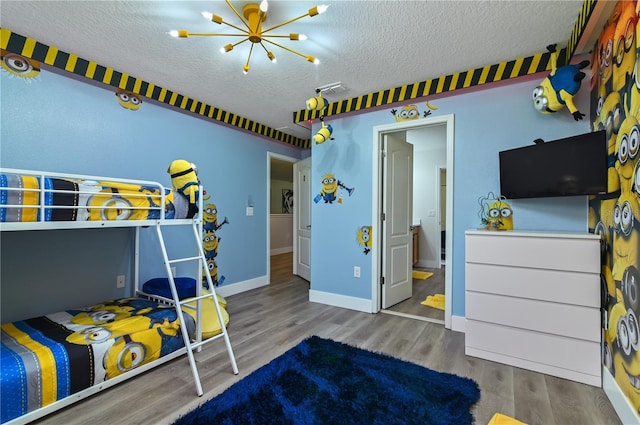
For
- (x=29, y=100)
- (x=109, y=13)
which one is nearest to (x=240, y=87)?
(x=109, y=13)

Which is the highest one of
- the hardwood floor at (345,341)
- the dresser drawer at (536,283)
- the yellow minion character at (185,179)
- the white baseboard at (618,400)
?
the yellow minion character at (185,179)

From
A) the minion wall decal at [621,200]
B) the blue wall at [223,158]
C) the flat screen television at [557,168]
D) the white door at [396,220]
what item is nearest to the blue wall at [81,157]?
the blue wall at [223,158]

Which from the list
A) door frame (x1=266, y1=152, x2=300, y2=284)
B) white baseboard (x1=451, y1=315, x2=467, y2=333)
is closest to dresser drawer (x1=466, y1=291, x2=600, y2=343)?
white baseboard (x1=451, y1=315, x2=467, y2=333)

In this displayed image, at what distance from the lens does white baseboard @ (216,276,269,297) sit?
3862mm

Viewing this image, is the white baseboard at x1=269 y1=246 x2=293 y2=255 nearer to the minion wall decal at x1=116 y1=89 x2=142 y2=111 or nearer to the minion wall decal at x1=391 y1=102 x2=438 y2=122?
the minion wall decal at x1=116 y1=89 x2=142 y2=111

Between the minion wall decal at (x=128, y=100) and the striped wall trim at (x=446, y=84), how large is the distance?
1.79 metres

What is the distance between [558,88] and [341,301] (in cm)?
287

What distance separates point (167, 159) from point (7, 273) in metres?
1.62

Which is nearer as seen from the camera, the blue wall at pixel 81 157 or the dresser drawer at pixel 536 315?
the dresser drawer at pixel 536 315

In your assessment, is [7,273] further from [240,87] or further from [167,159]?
[240,87]

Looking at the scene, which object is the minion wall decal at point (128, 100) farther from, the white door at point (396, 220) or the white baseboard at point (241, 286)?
the white door at point (396, 220)

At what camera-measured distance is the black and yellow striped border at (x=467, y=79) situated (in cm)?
210

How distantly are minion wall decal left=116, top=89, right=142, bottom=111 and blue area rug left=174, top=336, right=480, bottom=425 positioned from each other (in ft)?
8.99

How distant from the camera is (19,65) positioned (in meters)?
2.25
